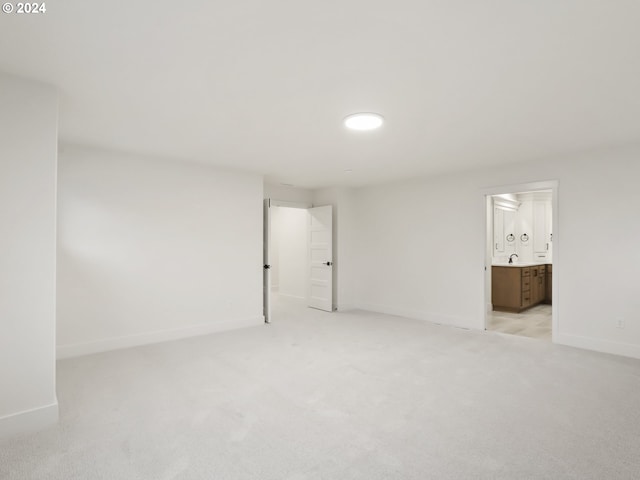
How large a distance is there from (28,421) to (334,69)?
3.13 meters

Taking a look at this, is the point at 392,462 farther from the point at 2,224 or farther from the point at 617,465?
the point at 2,224

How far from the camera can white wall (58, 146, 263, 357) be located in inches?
161

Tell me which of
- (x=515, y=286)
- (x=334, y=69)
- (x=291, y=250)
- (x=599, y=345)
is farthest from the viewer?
(x=291, y=250)

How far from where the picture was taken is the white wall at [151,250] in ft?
13.4

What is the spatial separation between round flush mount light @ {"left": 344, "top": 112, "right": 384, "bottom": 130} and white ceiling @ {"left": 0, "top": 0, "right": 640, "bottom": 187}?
0.08 meters

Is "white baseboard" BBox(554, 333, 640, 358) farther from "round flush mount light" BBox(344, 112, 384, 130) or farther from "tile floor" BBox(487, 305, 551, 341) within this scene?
"round flush mount light" BBox(344, 112, 384, 130)

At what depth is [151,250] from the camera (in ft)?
15.2

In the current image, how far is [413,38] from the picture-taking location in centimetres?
197

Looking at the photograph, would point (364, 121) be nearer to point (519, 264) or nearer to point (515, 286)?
point (515, 286)

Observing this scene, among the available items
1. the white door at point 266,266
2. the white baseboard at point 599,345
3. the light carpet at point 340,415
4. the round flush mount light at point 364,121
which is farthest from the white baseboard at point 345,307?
the round flush mount light at point 364,121

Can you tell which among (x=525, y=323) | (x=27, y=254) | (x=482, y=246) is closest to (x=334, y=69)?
(x=27, y=254)

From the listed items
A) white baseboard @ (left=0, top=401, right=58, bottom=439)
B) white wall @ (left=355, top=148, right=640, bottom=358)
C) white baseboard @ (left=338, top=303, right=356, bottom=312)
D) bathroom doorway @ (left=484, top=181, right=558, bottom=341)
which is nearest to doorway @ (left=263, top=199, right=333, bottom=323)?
white baseboard @ (left=338, top=303, right=356, bottom=312)

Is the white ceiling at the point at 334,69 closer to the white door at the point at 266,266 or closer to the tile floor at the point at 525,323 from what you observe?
the white door at the point at 266,266

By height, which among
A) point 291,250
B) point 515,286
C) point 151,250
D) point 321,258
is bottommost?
point 515,286
